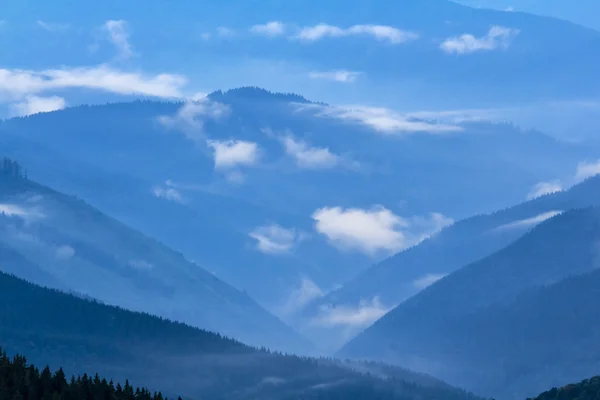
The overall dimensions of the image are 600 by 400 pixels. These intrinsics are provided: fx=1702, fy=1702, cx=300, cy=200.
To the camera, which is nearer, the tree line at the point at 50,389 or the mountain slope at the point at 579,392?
the tree line at the point at 50,389

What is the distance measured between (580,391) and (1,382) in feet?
221

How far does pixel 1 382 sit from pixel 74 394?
470 cm

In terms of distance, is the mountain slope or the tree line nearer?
the tree line

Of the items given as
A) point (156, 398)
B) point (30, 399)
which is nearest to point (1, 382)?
point (30, 399)

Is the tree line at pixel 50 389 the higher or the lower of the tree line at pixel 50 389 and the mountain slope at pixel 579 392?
the lower

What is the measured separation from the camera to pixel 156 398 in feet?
348

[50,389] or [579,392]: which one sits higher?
[579,392]

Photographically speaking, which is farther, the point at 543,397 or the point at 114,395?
the point at 543,397

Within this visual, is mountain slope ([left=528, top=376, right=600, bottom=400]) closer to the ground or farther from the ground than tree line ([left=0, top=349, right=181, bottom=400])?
farther from the ground

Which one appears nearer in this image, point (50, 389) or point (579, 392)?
point (50, 389)

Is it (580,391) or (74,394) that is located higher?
(580,391)

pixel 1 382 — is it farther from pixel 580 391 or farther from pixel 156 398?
pixel 580 391

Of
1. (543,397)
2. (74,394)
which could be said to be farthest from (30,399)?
(543,397)

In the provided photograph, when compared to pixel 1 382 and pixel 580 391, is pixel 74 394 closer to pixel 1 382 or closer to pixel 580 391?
pixel 1 382
